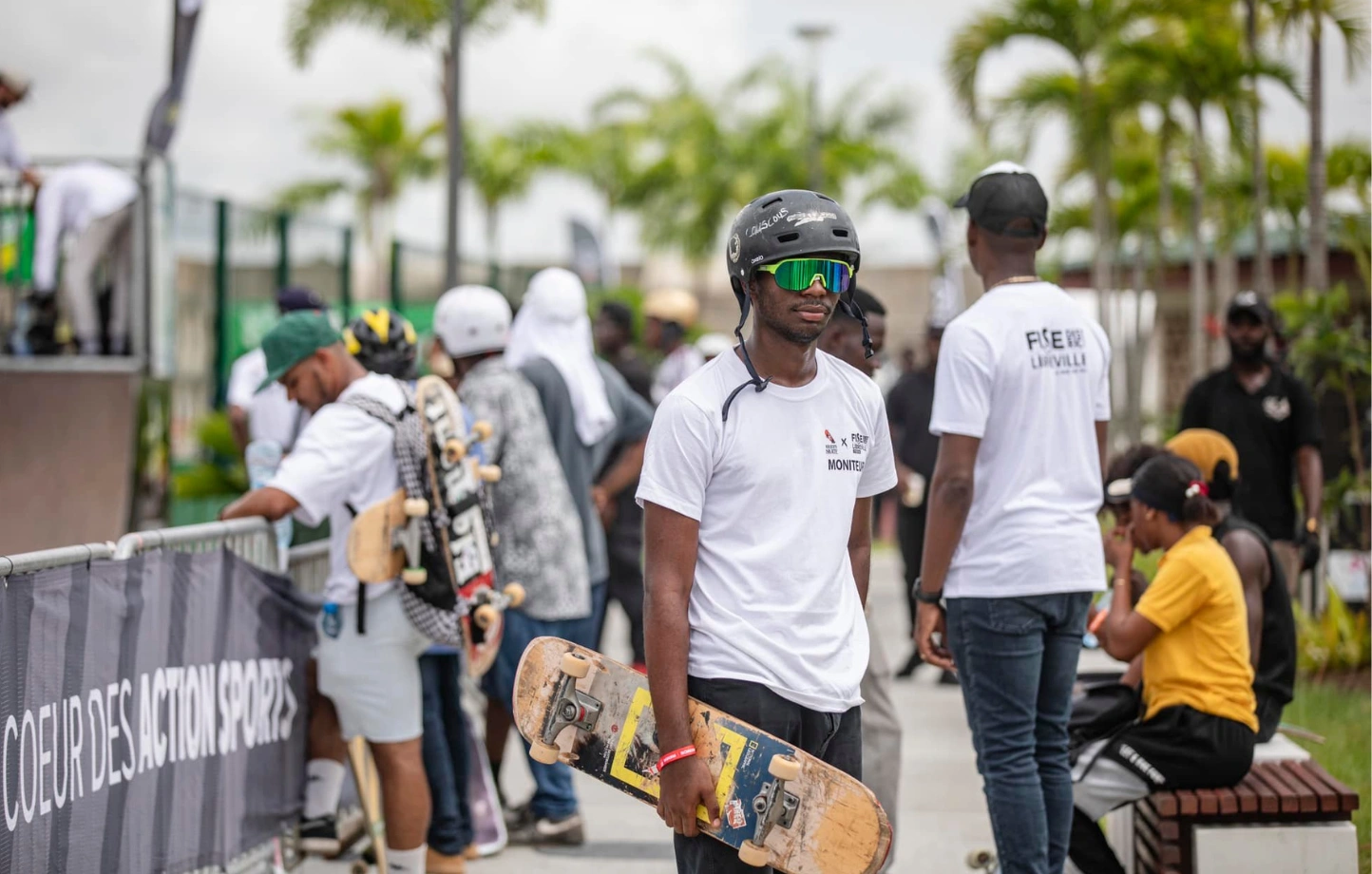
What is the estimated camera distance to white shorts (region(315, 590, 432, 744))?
4.86m

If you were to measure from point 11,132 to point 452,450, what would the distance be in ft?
22.1

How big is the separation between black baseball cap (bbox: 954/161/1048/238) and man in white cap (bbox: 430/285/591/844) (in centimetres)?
220

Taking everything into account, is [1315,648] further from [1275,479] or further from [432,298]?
[432,298]

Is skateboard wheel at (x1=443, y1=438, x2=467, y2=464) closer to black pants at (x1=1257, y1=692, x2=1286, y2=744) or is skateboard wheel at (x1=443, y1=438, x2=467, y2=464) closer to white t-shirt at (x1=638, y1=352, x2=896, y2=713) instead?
white t-shirt at (x1=638, y1=352, x2=896, y2=713)

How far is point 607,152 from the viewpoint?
138 ft

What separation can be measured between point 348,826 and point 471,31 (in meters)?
19.5

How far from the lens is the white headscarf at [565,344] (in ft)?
21.3

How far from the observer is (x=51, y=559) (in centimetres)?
379

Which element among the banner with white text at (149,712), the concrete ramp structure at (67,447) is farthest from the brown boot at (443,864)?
the concrete ramp structure at (67,447)

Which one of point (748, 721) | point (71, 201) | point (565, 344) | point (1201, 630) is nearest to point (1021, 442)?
point (1201, 630)

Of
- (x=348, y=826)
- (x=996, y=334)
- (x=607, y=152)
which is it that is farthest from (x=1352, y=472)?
(x=607, y=152)

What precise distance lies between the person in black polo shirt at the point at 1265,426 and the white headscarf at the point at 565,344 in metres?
2.93

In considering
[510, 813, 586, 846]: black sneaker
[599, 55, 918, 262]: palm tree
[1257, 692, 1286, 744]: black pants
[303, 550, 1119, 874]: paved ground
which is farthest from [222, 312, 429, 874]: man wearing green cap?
[599, 55, 918, 262]: palm tree

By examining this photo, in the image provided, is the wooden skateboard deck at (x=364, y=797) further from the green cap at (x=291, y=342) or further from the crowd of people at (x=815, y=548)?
the green cap at (x=291, y=342)
